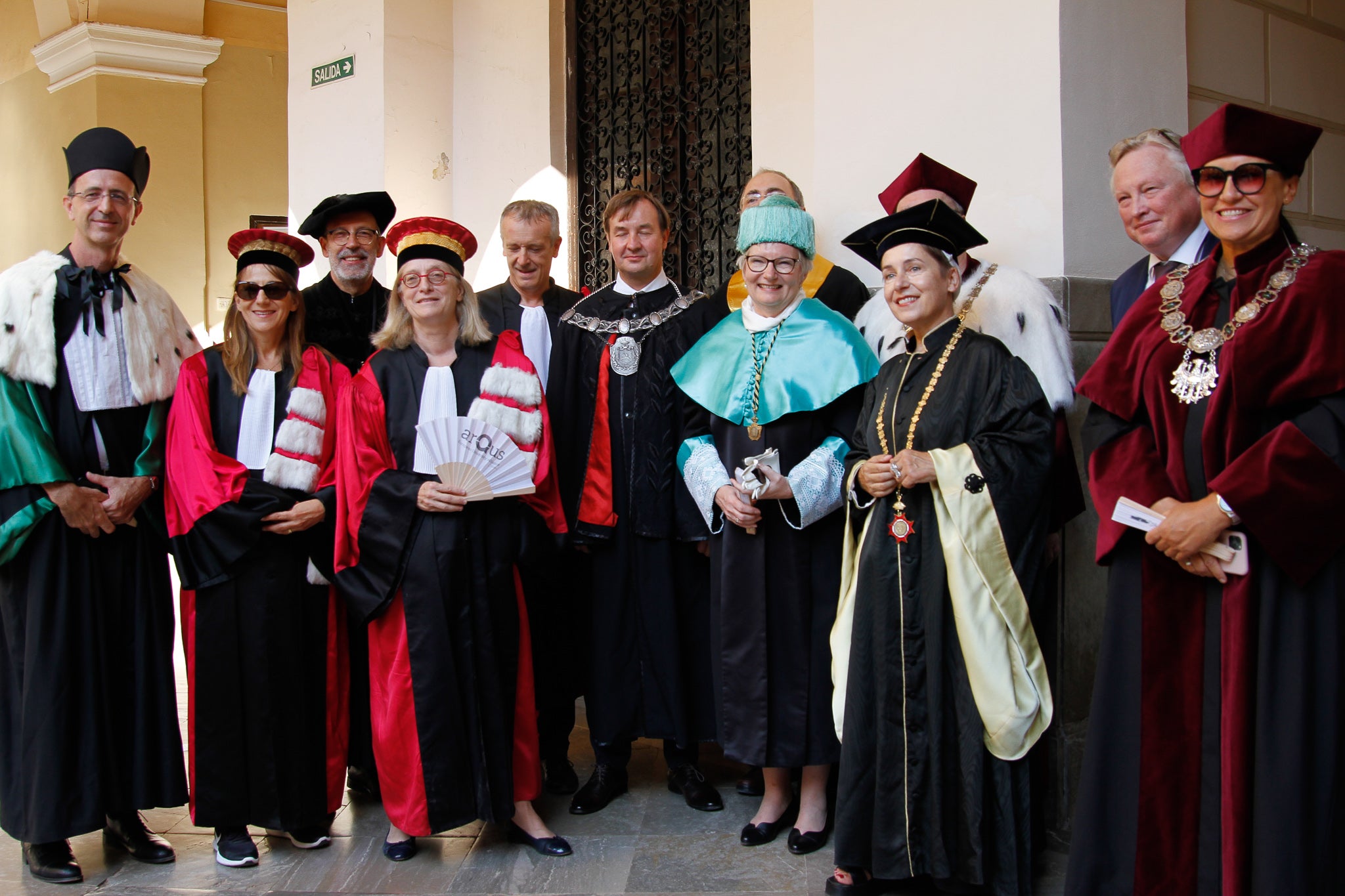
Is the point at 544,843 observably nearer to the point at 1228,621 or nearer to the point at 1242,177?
the point at 1228,621

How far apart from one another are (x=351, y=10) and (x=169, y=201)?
481 cm

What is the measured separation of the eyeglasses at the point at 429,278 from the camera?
3676 mm

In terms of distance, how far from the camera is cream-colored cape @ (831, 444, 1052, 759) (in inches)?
120

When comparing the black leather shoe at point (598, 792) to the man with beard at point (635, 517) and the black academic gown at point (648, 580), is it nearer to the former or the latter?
the man with beard at point (635, 517)

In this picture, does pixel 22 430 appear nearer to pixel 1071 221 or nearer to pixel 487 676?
pixel 487 676

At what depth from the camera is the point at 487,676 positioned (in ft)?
12.0

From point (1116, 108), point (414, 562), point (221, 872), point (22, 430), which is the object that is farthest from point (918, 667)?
point (22, 430)

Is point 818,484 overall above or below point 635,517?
above

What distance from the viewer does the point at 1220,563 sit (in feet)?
8.30

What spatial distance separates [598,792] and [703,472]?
1.35 meters

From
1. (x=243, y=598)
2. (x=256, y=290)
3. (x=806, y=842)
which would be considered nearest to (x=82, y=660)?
(x=243, y=598)

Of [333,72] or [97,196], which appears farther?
[333,72]

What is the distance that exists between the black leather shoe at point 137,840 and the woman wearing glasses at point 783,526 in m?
1.96

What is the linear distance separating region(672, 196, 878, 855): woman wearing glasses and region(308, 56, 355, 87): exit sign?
3873 millimetres
